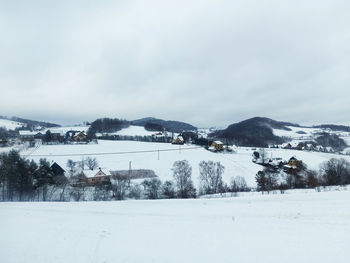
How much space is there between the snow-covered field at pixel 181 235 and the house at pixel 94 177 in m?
19.8

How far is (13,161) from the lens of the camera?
1080 inches

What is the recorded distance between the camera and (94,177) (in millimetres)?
32781

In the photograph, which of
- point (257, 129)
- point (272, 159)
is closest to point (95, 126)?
point (272, 159)

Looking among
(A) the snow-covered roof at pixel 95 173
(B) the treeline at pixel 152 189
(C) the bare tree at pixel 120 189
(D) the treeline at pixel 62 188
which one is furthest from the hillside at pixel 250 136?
(C) the bare tree at pixel 120 189

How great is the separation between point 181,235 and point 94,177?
27797mm

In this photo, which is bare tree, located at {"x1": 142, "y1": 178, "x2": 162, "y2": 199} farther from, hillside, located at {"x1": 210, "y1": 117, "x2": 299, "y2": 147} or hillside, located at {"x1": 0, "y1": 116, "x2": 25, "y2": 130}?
hillside, located at {"x1": 0, "y1": 116, "x2": 25, "y2": 130}

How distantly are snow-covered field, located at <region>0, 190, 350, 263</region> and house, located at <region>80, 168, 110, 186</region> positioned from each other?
64.8 feet

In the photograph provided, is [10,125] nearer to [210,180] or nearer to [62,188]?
[62,188]

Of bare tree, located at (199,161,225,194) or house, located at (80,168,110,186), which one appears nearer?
bare tree, located at (199,161,225,194)

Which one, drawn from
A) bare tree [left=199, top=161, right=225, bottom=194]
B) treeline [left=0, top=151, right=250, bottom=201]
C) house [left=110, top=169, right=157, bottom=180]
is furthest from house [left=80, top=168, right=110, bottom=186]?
bare tree [left=199, top=161, right=225, bottom=194]

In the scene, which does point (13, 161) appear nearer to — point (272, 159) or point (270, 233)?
point (270, 233)

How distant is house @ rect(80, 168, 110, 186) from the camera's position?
30.2 metres

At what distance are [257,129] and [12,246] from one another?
163684mm

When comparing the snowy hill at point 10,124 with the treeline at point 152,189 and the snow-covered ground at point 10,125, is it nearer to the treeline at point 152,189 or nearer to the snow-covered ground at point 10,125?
the snow-covered ground at point 10,125
